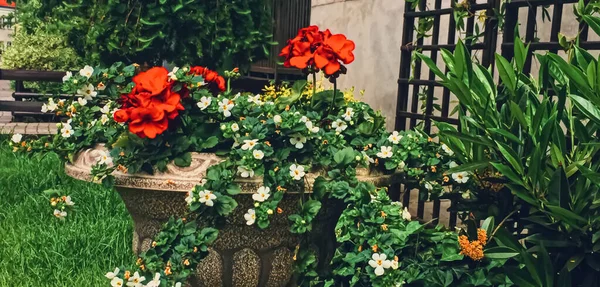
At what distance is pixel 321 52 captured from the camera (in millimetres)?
2465

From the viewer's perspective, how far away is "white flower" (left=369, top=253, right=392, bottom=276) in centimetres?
202

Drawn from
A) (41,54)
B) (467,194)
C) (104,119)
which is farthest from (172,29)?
(41,54)

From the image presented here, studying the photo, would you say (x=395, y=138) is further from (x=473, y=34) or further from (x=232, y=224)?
(x=473, y=34)

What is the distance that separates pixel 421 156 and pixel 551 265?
0.77 metres

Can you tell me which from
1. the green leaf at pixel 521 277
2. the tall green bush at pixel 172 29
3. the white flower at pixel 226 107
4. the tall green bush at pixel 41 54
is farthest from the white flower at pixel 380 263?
the tall green bush at pixel 41 54

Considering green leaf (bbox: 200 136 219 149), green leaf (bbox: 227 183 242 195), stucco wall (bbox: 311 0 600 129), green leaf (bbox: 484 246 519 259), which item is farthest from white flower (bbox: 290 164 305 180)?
stucco wall (bbox: 311 0 600 129)

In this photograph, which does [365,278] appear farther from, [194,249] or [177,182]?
[177,182]

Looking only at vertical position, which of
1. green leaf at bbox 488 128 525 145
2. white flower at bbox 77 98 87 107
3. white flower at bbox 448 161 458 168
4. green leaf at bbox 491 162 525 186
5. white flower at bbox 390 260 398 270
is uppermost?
green leaf at bbox 488 128 525 145

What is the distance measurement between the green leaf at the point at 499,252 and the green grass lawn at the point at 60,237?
1742 mm

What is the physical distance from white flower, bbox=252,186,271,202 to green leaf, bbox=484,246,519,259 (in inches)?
29.2

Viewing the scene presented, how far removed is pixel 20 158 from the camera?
584 cm

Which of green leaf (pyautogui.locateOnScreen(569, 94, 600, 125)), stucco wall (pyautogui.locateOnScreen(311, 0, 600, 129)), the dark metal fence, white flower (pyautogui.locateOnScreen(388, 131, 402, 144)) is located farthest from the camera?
stucco wall (pyautogui.locateOnScreen(311, 0, 600, 129))

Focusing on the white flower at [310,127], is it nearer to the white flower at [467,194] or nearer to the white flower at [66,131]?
the white flower at [467,194]

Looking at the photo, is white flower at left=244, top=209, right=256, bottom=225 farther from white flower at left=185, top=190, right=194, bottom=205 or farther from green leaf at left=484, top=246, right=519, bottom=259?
green leaf at left=484, top=246, right=519, bottom=259
